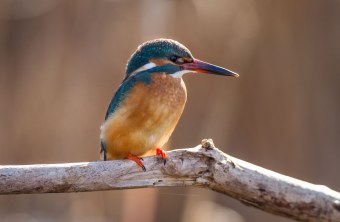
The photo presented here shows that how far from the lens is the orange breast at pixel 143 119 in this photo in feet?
10.2

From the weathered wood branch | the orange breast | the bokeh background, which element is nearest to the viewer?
the weathered wood branch

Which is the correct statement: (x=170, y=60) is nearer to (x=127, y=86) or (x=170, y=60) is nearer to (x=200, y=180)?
(x=127, y=86)

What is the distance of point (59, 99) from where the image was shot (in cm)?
564

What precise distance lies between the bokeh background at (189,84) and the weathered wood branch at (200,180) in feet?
9.09

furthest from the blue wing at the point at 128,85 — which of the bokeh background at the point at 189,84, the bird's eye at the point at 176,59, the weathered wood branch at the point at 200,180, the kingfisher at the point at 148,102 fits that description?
the bokeh background at the point at 189,84

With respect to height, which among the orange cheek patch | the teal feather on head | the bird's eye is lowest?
the orange cheek patch

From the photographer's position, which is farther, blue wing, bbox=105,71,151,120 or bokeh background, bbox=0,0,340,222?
bokeh background, bbox=0,0,340,222

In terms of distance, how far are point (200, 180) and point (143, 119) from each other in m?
0.61

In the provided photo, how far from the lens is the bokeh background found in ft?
18.2

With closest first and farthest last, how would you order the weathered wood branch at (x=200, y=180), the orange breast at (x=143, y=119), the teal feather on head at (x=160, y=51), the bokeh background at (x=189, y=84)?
the weathered wood branch at (x=200, y=180)
the orange breast at (x=143, y=119)
the teal feather on head at (x=160, y=51)
the bokeh background at (x=189, y=84)

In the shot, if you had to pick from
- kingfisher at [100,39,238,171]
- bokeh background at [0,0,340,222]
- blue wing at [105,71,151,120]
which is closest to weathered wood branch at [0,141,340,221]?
kingfisher at [100,39,238,171]

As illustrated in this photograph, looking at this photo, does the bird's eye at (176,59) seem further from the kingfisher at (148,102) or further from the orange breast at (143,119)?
the orange breast at (143,119)

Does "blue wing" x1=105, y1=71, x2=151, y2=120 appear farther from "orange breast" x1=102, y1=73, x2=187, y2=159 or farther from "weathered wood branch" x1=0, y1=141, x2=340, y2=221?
"weathered wood branch" x1=0, y1=141, x2=340, y2=221

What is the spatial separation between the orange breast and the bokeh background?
7.26 feet
